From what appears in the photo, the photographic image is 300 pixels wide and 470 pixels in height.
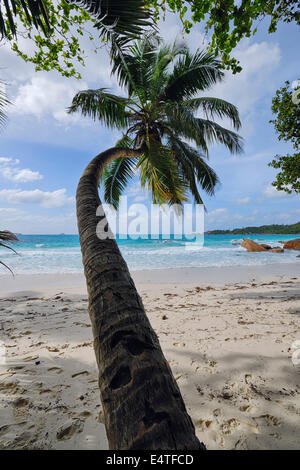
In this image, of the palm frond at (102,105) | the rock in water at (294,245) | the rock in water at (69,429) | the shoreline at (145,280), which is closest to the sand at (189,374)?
the rock in water at (69,429)

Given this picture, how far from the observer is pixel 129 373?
2.48 ft

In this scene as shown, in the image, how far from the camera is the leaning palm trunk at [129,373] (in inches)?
24.6

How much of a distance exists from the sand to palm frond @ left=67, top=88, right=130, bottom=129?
4727 mm

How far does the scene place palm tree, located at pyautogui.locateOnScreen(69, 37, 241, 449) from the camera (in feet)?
2.16

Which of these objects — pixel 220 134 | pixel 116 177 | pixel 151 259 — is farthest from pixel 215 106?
pixel 151 259

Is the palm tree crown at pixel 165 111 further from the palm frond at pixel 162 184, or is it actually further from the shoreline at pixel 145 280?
the shoreline at pixel 145 280

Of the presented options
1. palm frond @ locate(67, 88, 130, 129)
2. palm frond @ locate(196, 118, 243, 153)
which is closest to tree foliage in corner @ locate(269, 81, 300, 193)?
palm frond @ locate(196, 118, 243, 153)

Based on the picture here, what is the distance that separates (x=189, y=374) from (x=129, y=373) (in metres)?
1.42

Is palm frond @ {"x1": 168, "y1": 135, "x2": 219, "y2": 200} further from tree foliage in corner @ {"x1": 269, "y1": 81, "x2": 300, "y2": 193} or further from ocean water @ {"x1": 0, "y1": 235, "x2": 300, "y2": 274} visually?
ocean water @ {"x1": 0, "y1": 235, "x2": 300, "y2": 274}

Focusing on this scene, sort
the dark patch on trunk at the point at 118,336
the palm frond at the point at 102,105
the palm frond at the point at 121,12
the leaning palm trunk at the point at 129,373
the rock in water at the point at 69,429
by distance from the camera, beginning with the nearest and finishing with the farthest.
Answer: the leaning palm trunk at the point at 129,373 → the dark patch on trunk at the point at 118,336 → the rock in water at the point at 69,429 → the palm frond at the point at 121,12 → the palm frond at the point at 102,105

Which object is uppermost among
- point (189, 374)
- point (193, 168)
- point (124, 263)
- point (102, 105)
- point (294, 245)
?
point (102, 105)

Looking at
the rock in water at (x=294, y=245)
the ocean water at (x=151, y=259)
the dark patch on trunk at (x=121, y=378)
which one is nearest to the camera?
the dark patch on trunk at (x=121, y=378)

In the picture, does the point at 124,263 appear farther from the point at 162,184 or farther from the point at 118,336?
the point at 162,184

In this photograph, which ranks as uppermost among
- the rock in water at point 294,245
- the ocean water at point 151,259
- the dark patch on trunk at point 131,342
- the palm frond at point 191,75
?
the palm frond at point 191,75
